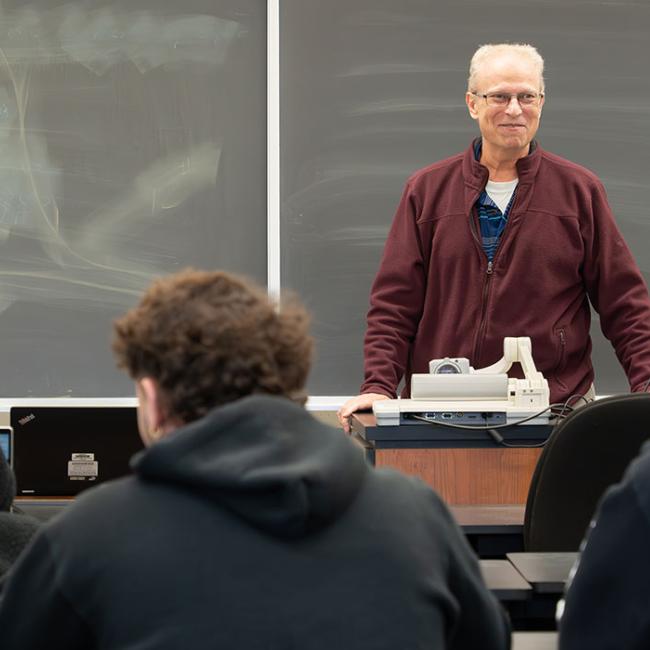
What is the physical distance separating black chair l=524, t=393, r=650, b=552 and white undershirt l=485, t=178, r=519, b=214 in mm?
1207

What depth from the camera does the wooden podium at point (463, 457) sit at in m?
2.98

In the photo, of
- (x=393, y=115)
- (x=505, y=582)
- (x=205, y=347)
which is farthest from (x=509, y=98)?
(x=205, y=347)

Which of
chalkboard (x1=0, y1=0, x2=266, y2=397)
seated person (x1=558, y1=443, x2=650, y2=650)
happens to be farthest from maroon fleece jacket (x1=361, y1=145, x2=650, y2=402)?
seated person (x1=558, y1=443, x2=650, y2=650)

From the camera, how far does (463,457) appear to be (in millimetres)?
2998

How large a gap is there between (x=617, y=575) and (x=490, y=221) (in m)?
2.18

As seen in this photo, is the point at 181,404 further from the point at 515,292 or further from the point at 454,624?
the point at 515,292

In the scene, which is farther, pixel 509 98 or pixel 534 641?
pixel 509 98

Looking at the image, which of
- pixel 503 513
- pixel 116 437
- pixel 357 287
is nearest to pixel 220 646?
pixel 503 513

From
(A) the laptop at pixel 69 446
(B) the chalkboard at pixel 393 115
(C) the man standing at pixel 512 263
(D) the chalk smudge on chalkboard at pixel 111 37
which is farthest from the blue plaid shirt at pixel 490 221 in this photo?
(D) the chalk smudge on chalkboard at pixel 111 37

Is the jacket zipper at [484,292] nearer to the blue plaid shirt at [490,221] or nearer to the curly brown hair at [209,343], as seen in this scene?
the blue plaid shirt at [490,221]

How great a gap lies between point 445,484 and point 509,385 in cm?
30

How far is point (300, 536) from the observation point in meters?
1.25

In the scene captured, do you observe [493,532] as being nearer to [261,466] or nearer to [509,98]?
[261,466]

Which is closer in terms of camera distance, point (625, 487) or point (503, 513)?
point (625, 487)
